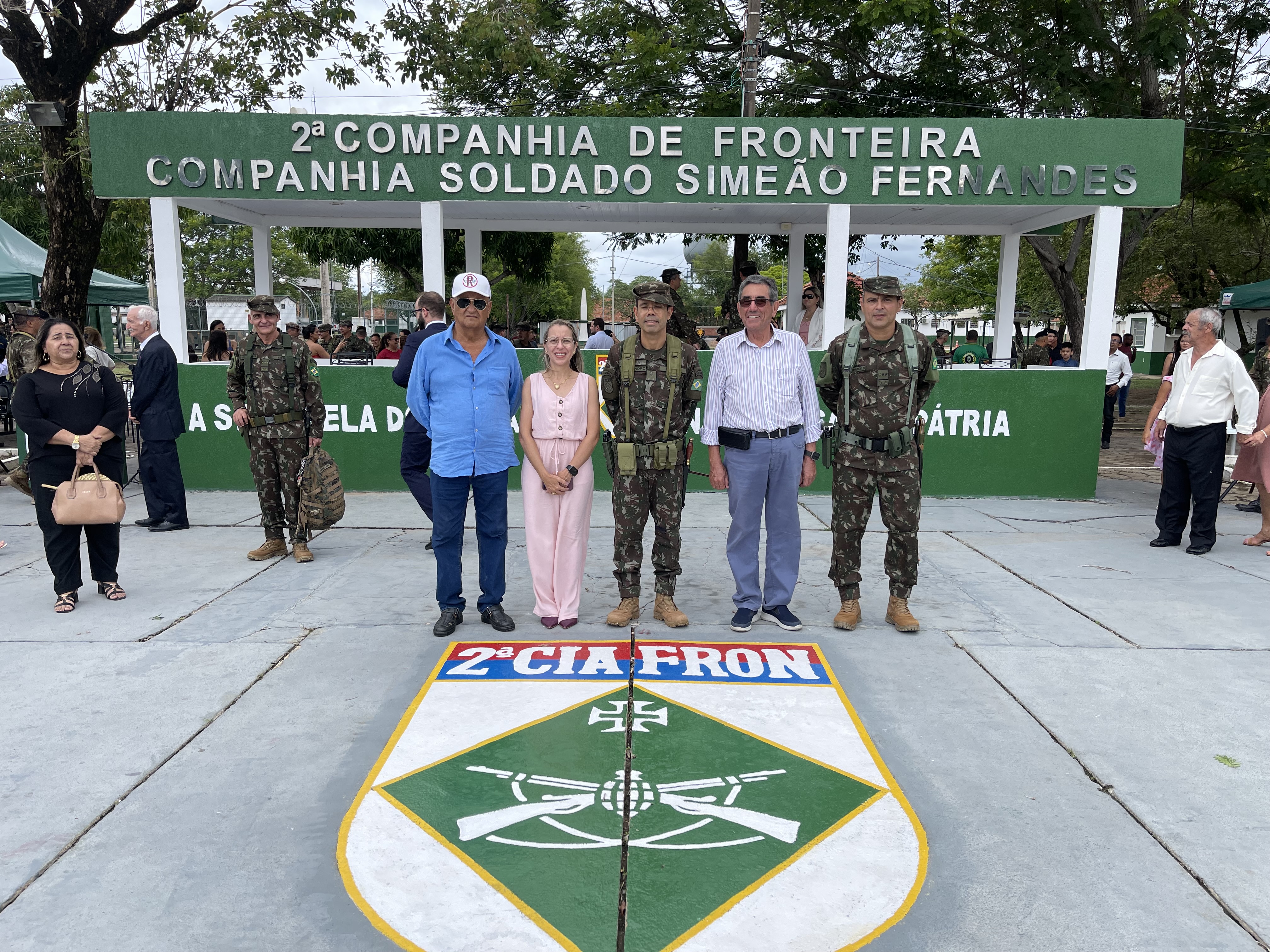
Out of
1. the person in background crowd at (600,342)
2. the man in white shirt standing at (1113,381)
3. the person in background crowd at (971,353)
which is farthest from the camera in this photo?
the man in white shirt standing at (1113,381)

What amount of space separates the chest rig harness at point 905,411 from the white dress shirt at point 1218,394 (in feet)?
10.4

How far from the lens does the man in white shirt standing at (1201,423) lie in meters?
6.65

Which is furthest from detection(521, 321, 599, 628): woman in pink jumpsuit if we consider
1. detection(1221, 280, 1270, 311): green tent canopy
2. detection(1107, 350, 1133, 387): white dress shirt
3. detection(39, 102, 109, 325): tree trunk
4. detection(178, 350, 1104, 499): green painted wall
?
detection(1221, 280, 1270, 311): green tent canopy

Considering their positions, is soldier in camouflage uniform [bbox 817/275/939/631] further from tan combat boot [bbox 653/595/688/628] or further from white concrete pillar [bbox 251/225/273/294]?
white concrete pillar [bbox 251/225/273/294]

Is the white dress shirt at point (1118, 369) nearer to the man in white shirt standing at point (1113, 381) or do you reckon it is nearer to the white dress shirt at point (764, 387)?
the man in white shirt standing at point (1113, 381)

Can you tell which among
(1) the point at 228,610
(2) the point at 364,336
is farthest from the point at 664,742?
(2) the point at 364,336

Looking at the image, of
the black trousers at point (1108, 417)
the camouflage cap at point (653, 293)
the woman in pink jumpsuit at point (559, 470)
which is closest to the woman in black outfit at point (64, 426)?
the woman in pink jumpsuit at point (559, 470)

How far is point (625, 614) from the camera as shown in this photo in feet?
16.4

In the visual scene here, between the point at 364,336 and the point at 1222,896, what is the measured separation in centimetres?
1830

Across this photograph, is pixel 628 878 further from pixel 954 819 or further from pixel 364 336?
pixel 364 336

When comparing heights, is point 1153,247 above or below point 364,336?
above

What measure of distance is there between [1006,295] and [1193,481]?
17.5ft

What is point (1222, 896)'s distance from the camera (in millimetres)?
2652

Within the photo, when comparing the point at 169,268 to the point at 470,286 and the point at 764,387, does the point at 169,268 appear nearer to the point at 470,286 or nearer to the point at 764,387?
the point at 470,286
